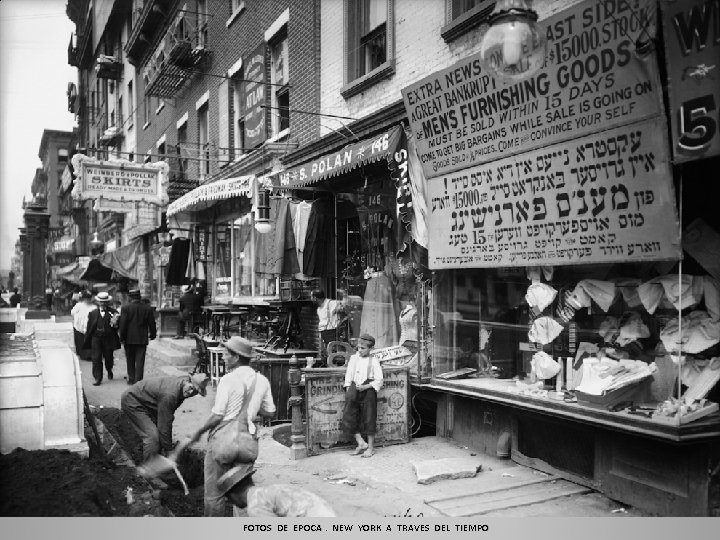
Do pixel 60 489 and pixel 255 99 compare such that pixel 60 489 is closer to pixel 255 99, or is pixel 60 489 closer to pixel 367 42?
pixel 367 42

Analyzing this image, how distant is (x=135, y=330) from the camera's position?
11.7m

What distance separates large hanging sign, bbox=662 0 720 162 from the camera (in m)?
4.54

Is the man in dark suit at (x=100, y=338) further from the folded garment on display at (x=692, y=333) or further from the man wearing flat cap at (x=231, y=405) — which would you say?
the folded garment on display at (x=692, y=333)

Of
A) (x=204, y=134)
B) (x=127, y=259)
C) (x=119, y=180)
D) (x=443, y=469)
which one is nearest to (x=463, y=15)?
(x=443, y=469)

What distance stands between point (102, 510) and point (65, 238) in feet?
152

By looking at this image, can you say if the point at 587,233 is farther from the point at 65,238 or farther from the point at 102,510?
Answer: the point at 65,238

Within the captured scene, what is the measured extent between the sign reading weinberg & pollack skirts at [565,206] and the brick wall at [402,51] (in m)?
1.69

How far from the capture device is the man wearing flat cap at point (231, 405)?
214 inches

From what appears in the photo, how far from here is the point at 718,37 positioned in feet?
14.7

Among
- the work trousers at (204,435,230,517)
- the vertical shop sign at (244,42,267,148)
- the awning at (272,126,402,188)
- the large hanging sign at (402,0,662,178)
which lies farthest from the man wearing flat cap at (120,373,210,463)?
the vertical shop sign at (244,42,267,148)

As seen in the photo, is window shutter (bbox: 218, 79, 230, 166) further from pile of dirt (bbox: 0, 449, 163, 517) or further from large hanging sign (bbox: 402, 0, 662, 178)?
pile of dirt (bbox: 0, 449, 163, 517)

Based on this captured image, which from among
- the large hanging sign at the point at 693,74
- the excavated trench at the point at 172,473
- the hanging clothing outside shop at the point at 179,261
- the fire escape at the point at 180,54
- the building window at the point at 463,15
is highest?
the fire escape at the point at 180,54

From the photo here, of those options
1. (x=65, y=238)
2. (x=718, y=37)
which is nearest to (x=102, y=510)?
(x=718, y=37)

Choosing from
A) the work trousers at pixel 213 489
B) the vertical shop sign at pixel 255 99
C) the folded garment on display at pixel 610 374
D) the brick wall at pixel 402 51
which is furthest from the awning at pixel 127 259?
the folded garment on display at pixel 610 374
